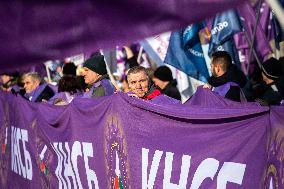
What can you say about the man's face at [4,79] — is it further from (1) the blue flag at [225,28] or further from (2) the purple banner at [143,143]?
(1) the blue flag at [225,28]

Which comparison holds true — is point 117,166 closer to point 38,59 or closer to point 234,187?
point 234,187

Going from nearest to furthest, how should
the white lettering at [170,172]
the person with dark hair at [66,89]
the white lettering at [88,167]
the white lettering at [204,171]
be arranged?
the white lettering at [204,171]
the white lettering at [170,172]
the white lettering at [88,167]
the person with dark hair at [66,89]

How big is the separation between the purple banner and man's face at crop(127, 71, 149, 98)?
240 millimetres

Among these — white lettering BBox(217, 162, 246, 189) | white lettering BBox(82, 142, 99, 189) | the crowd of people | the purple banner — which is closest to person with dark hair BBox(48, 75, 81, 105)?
the crowd of people

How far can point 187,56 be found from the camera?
30.8 feet

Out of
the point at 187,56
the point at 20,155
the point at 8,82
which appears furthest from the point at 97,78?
the point at 8,82

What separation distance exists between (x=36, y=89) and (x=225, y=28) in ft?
9.18

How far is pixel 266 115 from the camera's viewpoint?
4.19 meters

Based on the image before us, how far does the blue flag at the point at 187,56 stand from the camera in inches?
367

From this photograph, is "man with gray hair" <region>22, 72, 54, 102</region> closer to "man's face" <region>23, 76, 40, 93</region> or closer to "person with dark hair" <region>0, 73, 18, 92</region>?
"man's face" <region>23, 76, 40, 93</region>

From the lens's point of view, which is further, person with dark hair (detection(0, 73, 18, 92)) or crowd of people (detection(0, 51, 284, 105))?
person with dark hair (detection(0, 73, 18, 92))

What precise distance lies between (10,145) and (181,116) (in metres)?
4.44

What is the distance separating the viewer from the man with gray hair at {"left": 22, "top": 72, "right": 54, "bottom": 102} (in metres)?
9.08

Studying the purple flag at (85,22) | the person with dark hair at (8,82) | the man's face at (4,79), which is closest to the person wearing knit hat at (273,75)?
the purple flag at (85,22)
